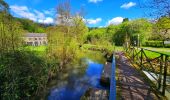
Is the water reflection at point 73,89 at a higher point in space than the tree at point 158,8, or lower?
lower

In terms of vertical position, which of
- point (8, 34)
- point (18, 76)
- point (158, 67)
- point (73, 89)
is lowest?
point (73, 89)

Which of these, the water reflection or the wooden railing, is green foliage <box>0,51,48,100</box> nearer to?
the water reflection

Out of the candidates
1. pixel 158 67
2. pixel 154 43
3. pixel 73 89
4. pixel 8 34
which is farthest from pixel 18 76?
pixel 154 43

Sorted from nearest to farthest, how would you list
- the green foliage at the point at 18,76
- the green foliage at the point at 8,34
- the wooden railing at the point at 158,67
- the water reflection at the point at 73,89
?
the wooden railing at the point at 158,67 → the green foliage at the point at 18,76 → the green foliage at the point at 8,34 → the water reflection at the point at 73,89

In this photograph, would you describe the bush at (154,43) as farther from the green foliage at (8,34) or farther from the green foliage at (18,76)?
the green foliage at (8,34)

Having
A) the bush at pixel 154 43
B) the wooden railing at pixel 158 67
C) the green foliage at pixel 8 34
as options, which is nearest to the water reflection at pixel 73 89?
the wooden railing at pixel 158 67

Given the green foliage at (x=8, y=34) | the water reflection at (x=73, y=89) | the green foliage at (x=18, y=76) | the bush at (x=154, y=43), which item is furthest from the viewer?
the bush at (x=154, y=43)

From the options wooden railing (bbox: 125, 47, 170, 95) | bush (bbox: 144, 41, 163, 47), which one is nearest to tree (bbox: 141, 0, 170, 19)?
wooden railing (bbox: 125, 47, 170, 95)

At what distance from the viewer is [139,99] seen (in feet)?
16.5

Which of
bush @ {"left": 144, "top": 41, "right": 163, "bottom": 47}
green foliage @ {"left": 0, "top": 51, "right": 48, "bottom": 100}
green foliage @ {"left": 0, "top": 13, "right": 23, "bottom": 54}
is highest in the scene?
green foliage @ {"left": 0, "top": 13, "right": 23, "bottom": 54}

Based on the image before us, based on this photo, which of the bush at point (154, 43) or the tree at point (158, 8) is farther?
the bush at point (154, 43)

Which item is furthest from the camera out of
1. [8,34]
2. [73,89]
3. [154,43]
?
[154,43]

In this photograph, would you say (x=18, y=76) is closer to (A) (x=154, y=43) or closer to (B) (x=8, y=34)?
(B) (x=8, y=34)

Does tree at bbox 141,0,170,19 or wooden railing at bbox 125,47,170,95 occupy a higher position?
tree at bbox 141,0,170,19
